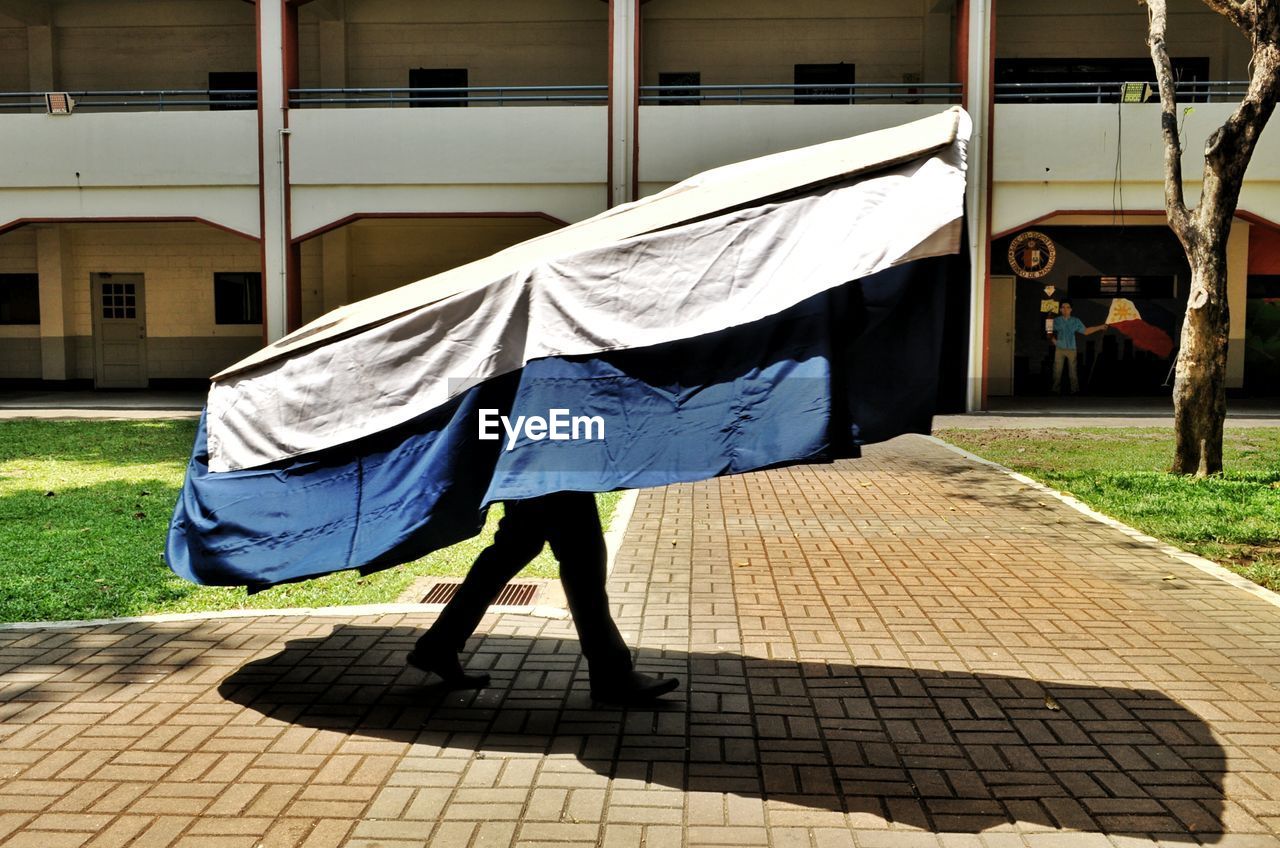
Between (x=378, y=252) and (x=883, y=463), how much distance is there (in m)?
14.4

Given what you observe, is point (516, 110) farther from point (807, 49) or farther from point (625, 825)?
point (625, 825)

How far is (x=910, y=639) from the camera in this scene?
5609 mm

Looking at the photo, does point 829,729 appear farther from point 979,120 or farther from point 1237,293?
point 1237,293

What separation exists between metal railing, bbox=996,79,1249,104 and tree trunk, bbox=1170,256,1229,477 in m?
7.48

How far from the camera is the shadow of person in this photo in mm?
3717

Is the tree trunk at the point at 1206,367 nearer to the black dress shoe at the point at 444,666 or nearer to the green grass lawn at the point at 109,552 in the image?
the green grass lawn at the point at 109,552

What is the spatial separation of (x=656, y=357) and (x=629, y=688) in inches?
58.9

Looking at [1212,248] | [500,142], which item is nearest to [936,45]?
[500,142]

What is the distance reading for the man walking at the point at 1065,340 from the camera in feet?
73.6

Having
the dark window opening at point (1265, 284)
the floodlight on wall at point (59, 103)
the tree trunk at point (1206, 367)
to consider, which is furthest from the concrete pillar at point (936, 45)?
the floodlight on wall at point (59, 103)

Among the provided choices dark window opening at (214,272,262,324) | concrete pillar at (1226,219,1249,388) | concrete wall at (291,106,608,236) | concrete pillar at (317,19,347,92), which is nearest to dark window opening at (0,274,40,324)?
dark window opening at (214,272,262,324)

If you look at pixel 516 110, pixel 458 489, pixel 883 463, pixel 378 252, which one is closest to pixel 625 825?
pixel 458 489

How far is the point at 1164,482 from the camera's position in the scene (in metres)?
10.7

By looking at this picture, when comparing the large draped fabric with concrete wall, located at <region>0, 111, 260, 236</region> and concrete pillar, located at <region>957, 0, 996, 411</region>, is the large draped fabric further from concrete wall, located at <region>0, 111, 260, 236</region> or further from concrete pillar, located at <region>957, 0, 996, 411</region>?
concrete wall, located at <region>0, 111, 260, 236</region>
